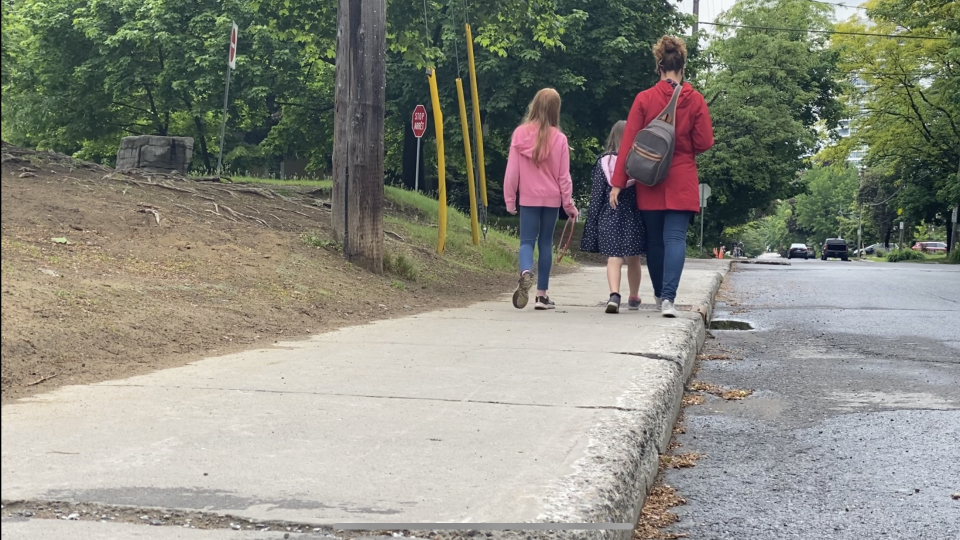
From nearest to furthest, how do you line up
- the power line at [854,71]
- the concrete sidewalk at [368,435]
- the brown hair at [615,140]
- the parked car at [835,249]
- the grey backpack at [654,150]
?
the concrete sidewalk at [368,435] < the grey backpack at [654,150] < the brown hair at [615,140] < the power line at [854,71] < the parked car at [835,249]

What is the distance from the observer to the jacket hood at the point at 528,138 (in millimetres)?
7828

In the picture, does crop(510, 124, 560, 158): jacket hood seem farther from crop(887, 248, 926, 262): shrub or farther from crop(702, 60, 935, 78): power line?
crop(887, 248, 926, 262): shrub

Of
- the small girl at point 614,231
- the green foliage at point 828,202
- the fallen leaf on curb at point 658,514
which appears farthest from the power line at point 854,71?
the green foliage at point 828,202

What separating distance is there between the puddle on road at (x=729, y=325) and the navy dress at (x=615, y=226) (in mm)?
1213


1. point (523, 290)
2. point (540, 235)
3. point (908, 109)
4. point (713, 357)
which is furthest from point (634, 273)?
point (908, 109)

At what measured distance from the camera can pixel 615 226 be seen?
7738mm

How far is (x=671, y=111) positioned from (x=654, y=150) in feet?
1.17

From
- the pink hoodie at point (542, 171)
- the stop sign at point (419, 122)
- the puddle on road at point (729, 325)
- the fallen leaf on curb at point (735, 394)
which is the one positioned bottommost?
the puddle on road at point (729, 325)

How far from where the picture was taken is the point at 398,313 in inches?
293

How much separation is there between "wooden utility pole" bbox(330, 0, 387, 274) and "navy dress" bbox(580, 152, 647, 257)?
6.63 ft

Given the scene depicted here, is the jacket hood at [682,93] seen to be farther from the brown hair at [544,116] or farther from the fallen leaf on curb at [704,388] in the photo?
the fallen leaf on curb at [704,388]

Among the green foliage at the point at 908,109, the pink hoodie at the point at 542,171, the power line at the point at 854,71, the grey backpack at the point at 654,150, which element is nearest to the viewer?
the grey backpack at the point at 654,150

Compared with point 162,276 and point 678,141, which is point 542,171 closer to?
point 678,141

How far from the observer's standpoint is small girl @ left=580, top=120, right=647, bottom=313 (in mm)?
7609
